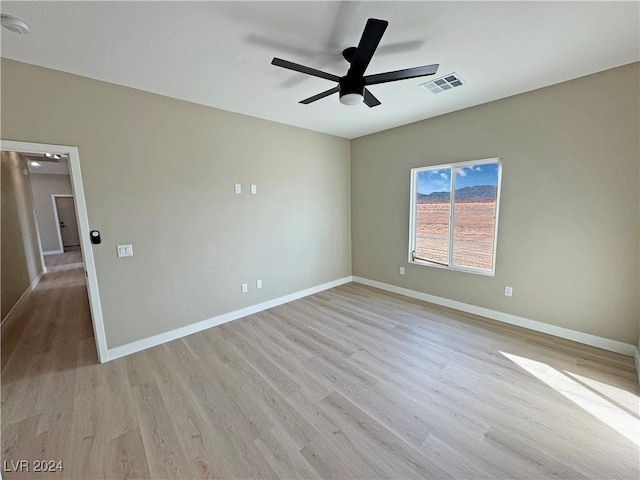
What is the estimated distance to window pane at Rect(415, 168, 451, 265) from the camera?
12.4ft

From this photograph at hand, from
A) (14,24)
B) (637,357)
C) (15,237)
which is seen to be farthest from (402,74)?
(15,237)

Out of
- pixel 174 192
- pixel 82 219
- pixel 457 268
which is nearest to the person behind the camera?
pixel 82 219

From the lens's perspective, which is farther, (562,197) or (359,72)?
(562,197)

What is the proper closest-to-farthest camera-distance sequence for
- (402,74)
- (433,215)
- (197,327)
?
(402,74)
(197,327)
(433,215)

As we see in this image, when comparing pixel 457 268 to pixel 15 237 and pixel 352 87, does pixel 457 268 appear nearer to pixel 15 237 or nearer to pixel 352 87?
pixel 352 87

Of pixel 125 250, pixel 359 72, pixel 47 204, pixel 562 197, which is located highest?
pixel 359 72

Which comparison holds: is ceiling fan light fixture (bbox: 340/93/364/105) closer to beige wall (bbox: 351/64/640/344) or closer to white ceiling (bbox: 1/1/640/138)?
white ceiling (bbox: 1/1/640/138)

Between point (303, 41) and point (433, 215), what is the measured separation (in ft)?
9.76

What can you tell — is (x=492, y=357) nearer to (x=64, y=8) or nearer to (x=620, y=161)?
(x=620, y=161)

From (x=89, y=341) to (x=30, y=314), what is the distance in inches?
68.4

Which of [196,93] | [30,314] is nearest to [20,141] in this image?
[196,93]

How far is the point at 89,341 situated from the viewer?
2977 millimetres

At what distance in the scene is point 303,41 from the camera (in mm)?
1964
